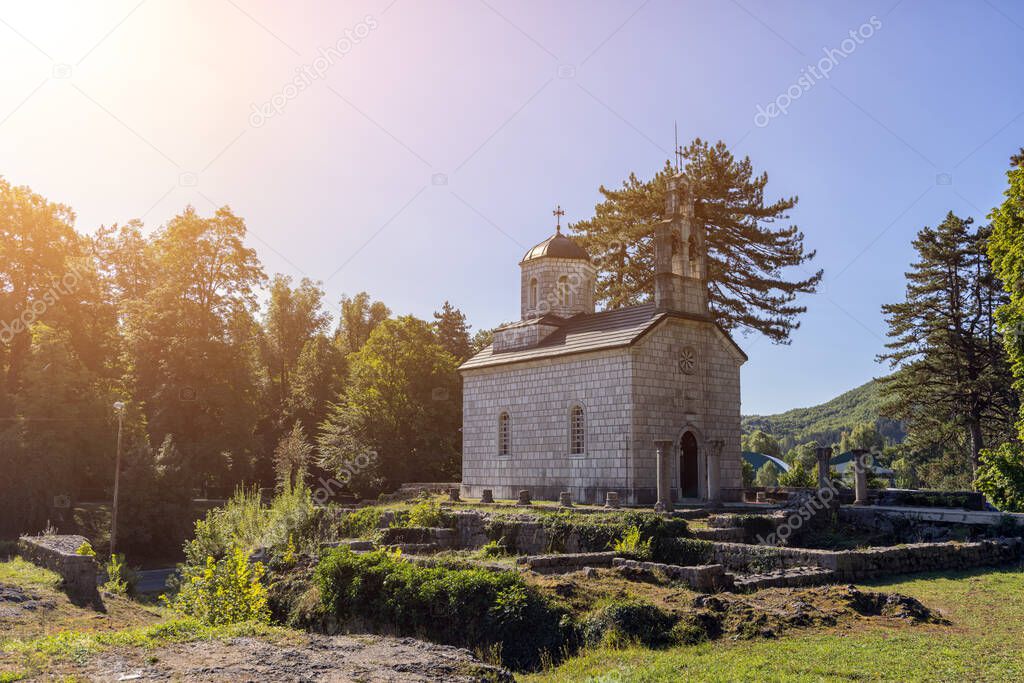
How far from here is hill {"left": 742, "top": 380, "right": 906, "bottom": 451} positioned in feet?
388

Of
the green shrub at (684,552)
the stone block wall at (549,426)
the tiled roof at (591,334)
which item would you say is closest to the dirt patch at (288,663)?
the green shrub at (684,552)

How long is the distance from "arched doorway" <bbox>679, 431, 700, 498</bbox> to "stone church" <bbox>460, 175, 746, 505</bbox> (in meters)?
0.03

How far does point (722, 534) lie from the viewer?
18594 millimetres

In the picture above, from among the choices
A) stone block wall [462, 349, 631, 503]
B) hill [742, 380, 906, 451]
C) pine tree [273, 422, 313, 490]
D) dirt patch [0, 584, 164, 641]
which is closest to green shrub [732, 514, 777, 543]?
stone block wall [462, 349, 631, 503]

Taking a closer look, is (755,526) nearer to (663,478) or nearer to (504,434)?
(663,478)

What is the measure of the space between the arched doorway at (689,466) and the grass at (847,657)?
1554cm

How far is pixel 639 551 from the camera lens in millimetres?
16391

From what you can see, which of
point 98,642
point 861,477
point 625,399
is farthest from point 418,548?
point 861,477

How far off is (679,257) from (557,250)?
6.38m

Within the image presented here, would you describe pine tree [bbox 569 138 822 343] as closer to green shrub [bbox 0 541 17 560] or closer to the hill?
green shrub [bbox 0 541 17 560]

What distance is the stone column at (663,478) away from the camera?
21891 millimetres

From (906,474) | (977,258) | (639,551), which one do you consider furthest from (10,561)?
(906,474)

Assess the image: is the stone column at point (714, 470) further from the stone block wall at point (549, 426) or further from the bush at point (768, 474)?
the bush at point (768, 474)

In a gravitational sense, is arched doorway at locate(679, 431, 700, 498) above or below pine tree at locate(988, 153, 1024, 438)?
below
